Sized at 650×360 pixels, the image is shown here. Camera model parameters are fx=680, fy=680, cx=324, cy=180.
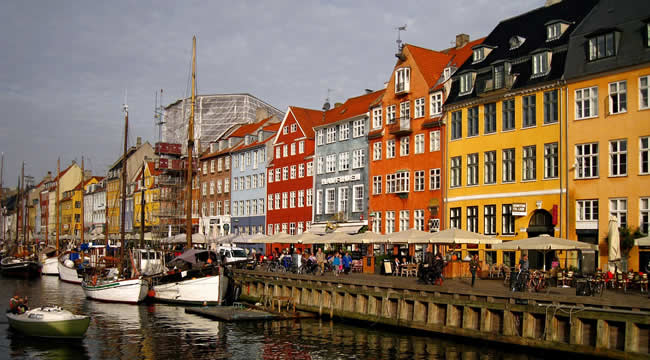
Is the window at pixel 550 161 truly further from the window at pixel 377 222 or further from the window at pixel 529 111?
the window at pixel 377 222

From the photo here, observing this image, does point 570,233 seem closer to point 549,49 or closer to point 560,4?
point 549,49

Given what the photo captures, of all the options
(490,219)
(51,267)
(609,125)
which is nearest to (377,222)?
(490,219)

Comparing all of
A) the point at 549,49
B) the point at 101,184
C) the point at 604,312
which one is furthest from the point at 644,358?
the point at 101,184

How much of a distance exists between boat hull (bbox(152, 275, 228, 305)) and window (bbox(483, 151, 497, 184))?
1779cm

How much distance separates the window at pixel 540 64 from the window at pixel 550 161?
441 cm

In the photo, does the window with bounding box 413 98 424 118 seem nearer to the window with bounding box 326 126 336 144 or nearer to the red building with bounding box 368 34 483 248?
the red building with bounding box 368 34 483 248

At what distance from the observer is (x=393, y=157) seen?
53.1 meters

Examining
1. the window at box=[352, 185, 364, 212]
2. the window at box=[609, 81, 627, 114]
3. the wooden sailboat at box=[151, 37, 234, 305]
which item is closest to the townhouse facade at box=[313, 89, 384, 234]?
the window at box=[352, 185, 364, 212]

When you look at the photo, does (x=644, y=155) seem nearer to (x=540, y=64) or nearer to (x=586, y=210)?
(x=586, y=210)

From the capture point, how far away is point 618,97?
36.4 m

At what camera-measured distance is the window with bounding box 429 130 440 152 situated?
160ft

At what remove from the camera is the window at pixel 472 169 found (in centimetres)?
4494

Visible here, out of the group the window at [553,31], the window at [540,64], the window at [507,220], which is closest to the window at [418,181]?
the window at [507,220]

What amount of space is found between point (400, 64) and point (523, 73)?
13241 mm
